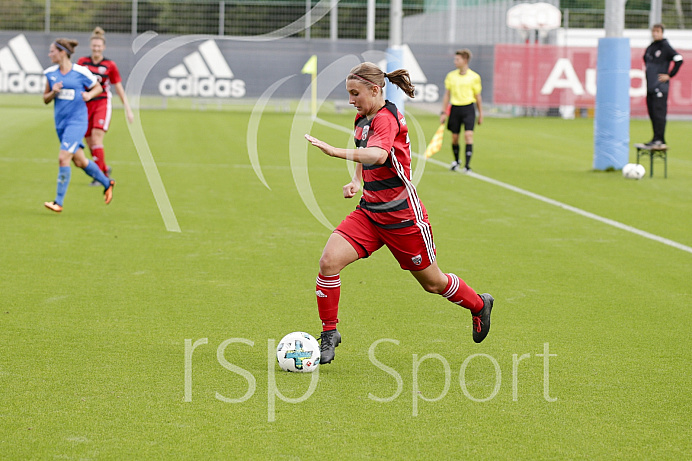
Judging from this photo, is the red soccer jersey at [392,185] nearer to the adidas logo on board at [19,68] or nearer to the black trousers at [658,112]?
the black trousers at [658,112]

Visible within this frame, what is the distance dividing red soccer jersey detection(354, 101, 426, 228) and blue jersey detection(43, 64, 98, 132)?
6797 millimetres

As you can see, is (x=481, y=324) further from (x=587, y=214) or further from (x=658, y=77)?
(x=658, y=77)

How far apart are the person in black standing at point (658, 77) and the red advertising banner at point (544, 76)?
1786 centimetres

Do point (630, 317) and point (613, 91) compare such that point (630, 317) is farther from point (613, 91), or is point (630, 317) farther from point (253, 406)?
point (613, 91)

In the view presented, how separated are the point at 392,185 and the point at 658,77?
535 inches

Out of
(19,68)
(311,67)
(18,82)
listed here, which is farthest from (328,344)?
(19,68)

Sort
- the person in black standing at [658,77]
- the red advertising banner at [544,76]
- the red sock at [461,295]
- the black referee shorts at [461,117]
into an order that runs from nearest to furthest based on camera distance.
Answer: the red sock at [461,295]
the black referee shorts at [461,117]
the person in black standing at [658,77]
the red advertising banner at [544,76]

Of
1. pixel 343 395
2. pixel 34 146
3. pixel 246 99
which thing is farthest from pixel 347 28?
pixel 343 395

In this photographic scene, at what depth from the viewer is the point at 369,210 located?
19.3ft

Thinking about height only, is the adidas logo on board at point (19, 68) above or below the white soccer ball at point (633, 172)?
above

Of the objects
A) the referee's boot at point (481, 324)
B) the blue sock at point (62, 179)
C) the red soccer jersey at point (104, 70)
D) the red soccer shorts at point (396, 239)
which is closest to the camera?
the red soccer shorts at point (396, 239)

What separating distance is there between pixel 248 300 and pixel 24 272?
2289 mm

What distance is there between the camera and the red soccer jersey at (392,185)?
225 inches

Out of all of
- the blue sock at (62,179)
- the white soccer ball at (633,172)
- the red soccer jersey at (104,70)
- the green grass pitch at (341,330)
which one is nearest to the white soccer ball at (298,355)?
the green grass pitch at (341,330)
